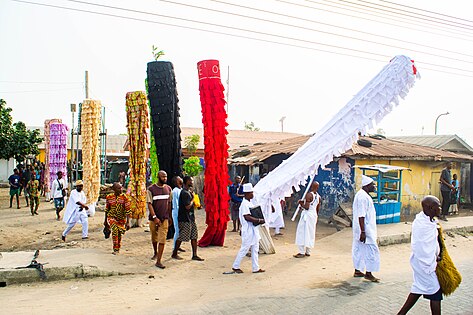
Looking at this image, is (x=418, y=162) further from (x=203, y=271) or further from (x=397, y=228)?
(x=203, y=271)

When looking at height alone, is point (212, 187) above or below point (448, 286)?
above

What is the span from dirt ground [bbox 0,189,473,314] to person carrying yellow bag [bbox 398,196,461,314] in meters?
2.21

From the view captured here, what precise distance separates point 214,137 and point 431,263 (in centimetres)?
674

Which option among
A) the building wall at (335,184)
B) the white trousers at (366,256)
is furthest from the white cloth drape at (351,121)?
the building wall at (335,184)

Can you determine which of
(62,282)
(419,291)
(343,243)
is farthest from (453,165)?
(62,282)

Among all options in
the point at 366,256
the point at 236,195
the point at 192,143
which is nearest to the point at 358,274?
the point at 366,256

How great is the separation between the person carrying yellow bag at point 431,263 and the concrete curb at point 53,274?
205 inches

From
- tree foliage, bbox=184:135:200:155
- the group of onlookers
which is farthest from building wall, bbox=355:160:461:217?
the group of onlookers

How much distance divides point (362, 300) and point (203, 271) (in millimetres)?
3160

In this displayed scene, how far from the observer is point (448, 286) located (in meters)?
5.23

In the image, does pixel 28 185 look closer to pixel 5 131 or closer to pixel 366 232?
pixel 5 131

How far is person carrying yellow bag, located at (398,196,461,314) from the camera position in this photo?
5.24 metres

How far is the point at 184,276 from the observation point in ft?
25.7

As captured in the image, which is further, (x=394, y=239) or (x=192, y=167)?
(x=192, y=167)
